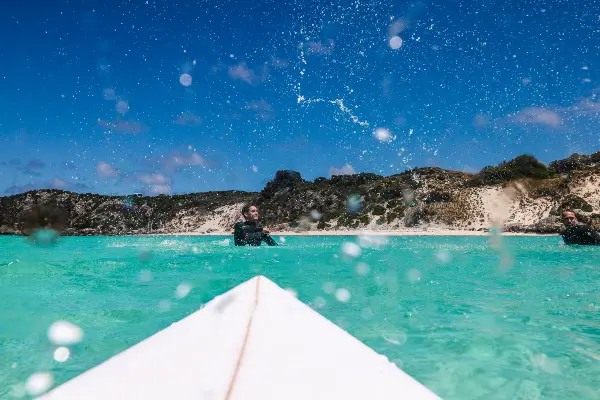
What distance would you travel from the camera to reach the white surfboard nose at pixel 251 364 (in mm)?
1485

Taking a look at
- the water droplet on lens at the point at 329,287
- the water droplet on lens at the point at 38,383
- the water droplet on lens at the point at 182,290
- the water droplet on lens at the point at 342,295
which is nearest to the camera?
the water droplet on lens at the point at 38,383

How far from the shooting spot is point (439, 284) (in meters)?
13.0

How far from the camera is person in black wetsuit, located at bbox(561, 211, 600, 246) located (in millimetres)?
23297

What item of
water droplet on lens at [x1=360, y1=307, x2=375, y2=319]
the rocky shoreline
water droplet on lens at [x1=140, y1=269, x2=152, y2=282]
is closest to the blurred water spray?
the rocky shoreline

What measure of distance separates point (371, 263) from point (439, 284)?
7121mm

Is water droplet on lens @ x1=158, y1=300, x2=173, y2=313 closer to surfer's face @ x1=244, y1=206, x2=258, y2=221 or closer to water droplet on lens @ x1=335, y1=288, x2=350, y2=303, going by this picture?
water droplet on lens @ x1=335, y1=288, x2=350, y2=303

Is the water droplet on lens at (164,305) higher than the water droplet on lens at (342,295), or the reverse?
the water droplet on lens at (164,305)

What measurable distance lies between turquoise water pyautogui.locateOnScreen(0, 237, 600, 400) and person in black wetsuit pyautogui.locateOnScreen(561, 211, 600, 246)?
6.26m

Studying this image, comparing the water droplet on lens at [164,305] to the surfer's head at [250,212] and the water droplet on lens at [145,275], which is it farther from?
the surfer's head at [250,212]

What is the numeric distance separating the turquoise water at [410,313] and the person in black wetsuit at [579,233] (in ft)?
20.5

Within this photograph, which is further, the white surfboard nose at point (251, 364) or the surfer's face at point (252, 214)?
the surfer's face at point (252, 214)

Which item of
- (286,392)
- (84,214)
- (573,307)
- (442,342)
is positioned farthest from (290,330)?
(84,214)

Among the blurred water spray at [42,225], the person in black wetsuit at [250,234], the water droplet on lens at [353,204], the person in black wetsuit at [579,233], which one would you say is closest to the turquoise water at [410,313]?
the person in black wetsuit at [250,234]

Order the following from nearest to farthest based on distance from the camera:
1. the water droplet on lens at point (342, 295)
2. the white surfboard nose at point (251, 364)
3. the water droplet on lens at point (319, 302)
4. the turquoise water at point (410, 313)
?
the white surfboard nose at point (251, 364) < the turquoise water at point (410, 313) < the water droplet on lens at point (319, 302) < the water droplet on lens at point (342, 295)
